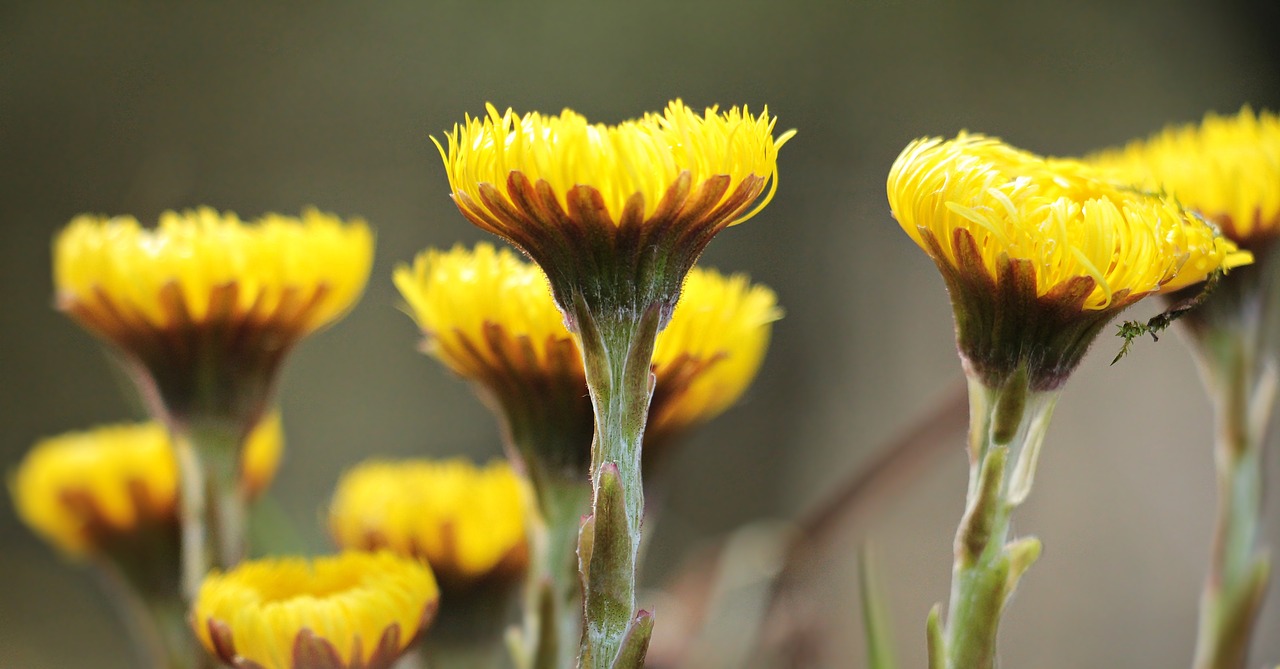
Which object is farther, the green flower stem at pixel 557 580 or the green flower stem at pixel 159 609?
the green flower stem at pixel 159 609

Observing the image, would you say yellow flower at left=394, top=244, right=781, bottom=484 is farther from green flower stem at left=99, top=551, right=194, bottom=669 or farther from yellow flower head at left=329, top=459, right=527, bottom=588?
green flower stem at left=99, top=551, right=194, bottom=669

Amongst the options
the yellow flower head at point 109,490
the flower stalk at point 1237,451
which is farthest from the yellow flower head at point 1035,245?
the yellow flower head at point 109,490

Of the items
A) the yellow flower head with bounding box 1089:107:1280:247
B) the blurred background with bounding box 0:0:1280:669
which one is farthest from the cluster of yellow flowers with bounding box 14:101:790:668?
the blurred background with bounding box 0:0:1280:669

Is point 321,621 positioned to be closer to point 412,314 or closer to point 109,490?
point 412,314

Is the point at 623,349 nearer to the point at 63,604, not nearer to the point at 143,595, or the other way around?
the point at 143,595

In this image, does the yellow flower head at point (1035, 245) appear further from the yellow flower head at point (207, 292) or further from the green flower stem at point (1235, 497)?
the yellow flower head at point (207, 292)

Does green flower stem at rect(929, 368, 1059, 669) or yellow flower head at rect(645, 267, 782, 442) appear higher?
yellow flower head at rect(645, 267, 782, 442)

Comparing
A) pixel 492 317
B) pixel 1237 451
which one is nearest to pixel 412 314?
pixel 492 317
